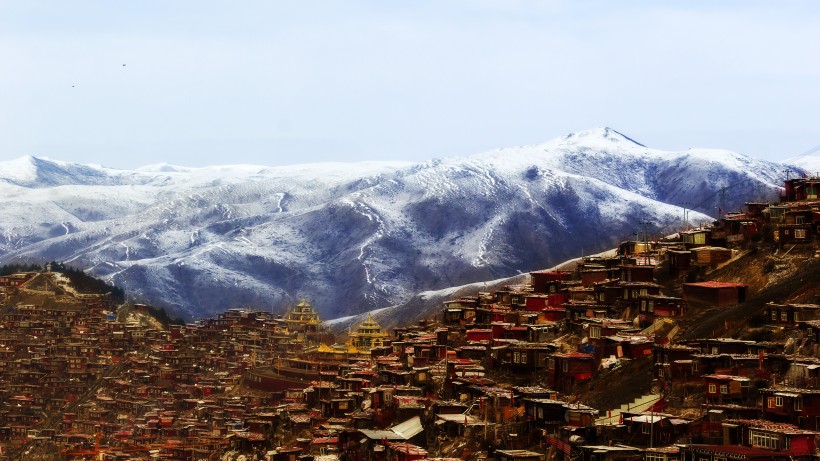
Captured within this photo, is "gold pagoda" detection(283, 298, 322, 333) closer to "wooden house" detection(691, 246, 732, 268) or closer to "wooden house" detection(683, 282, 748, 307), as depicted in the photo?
"wooden house" detection(691, 246, 732, 268)

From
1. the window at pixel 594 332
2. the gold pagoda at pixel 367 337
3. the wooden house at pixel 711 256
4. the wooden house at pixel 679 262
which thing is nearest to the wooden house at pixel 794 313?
the window at pixel 594 332

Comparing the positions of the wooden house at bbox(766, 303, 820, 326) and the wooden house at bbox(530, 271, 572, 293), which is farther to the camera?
the wooden house at bbox(530, 271, 572, 293)

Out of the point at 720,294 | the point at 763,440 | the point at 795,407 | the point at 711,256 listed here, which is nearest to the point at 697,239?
the point at 711,256

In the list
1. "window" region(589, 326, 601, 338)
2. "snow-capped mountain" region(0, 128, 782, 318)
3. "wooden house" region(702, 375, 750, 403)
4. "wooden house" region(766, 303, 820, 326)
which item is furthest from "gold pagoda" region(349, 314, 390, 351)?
"snow-capped mountain" region(0, 128, 782, 318)

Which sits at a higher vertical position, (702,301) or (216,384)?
(702,301)

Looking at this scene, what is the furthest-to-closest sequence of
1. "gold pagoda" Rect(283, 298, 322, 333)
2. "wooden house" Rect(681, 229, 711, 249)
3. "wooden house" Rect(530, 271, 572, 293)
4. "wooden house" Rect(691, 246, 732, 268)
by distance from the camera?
"gold pagoda" Rect(283, 298, 322, 333) → "wooden house" Rect(530, 271, 572, 293) → "wooden house" Rect(681, 229, 711, 249) → "wooden house" Rect(691, 246, 732, 268)

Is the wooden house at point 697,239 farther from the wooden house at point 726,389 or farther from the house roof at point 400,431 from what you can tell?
the wooden house at point 726,389

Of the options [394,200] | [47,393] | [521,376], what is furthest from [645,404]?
[394,200]

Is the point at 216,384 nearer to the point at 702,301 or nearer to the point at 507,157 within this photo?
the point at 702,301
